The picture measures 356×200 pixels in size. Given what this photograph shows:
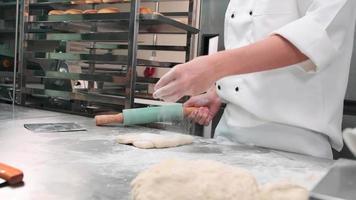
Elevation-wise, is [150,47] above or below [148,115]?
above

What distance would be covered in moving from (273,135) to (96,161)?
1.62ft

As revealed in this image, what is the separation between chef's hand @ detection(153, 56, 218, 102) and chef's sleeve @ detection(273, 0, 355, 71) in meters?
0.19

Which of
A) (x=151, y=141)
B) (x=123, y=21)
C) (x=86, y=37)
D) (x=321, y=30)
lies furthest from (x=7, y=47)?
(x=321, y=30)

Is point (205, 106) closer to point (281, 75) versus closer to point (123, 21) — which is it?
point (281, 75)

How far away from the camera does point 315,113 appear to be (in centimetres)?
91

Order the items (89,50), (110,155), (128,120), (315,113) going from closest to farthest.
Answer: (110,155)
(315,113)
(128,120)
(89,50)

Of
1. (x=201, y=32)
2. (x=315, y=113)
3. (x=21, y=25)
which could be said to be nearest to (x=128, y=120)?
(x=315, y=113)

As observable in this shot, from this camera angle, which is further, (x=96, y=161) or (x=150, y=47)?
→ (x=150, y=47)

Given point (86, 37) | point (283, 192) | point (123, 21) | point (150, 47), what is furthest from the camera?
point (150, 47)

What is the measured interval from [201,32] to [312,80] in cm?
94

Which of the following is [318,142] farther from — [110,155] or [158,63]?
[158,63]

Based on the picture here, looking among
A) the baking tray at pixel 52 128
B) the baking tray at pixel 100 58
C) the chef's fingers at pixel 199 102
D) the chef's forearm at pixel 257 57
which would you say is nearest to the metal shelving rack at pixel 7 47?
the baking tray at pixel 100 58

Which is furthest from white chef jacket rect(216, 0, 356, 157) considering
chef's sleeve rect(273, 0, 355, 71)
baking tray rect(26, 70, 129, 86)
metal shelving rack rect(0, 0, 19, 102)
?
metal shelving rack rect(0, 0, 19, 102)

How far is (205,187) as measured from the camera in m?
0.44
